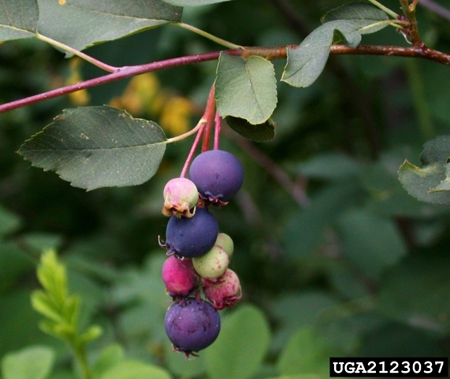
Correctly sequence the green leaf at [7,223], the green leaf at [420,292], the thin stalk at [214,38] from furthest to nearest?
the green leaf at [7,223] < the green leaf at [420,292] < the thin stalk at [214,38]

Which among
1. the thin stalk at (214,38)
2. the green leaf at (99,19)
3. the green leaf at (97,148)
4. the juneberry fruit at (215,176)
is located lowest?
the juneberry fruit at (215,176)

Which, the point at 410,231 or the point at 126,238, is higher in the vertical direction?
the point at 126,238

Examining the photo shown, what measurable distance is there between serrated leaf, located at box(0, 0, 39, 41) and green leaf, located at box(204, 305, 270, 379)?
606mm

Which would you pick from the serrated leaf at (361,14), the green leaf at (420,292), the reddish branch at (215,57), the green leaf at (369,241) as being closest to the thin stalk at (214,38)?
the reddish branch at (215,57)

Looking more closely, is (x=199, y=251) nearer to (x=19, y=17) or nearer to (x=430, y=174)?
(x=430, y=174)

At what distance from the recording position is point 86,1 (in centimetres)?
77

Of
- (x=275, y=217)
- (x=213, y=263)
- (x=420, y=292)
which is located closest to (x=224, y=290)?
(x=213, y=263)

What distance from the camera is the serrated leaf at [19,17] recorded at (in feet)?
2.36

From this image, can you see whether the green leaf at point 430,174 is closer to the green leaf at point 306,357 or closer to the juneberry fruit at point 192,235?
the juneberry fruit at point 192,235

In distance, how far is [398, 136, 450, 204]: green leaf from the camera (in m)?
0.62

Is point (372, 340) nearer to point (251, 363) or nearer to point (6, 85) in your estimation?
point (251, 363)

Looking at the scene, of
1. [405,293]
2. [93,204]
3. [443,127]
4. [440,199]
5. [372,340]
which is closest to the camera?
[440,199]

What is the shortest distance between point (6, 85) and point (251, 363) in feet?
5.86

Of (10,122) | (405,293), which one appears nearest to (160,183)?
(10,122)
